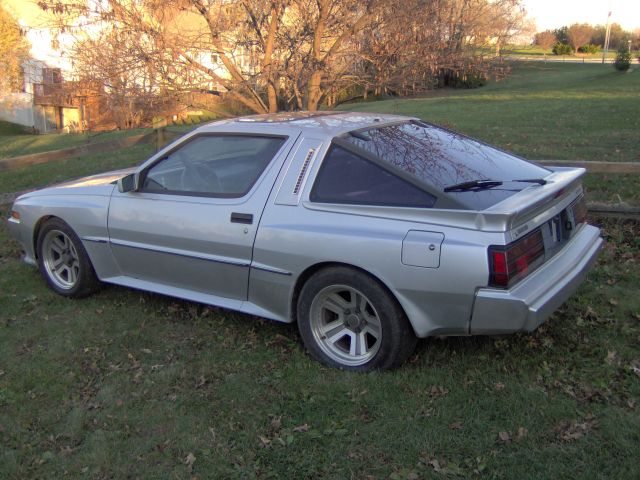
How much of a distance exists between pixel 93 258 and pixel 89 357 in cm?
101

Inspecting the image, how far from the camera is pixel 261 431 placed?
11.0 ft

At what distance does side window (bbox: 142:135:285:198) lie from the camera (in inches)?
169

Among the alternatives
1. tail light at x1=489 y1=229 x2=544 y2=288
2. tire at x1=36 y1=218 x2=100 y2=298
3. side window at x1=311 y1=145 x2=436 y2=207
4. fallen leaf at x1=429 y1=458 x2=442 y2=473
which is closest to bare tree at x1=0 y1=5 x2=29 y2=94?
tire at x1=36 y1=218 x2=100 y2=298

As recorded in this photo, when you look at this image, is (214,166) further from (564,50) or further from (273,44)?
(564,50)

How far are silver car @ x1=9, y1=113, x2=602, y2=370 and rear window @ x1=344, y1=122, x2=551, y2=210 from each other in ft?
0.05

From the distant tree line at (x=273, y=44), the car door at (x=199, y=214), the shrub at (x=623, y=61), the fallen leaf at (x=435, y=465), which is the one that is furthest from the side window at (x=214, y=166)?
the shrub at (x=623, y=61)

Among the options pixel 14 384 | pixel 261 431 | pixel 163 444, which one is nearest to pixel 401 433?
pixel 261 431

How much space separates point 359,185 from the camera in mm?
3812

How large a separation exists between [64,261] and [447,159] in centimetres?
337

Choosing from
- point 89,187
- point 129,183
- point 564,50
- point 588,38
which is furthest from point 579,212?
point 588,38

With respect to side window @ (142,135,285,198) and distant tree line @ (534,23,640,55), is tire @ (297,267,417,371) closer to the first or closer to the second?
side window @ (142,135,285,198)

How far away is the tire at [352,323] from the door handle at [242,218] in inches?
23.1

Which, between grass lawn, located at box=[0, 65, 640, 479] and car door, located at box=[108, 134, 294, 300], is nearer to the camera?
grass lawn, located at box=[0, 65, 640, 479]

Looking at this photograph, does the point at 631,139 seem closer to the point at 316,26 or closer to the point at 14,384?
the point at 316,26
